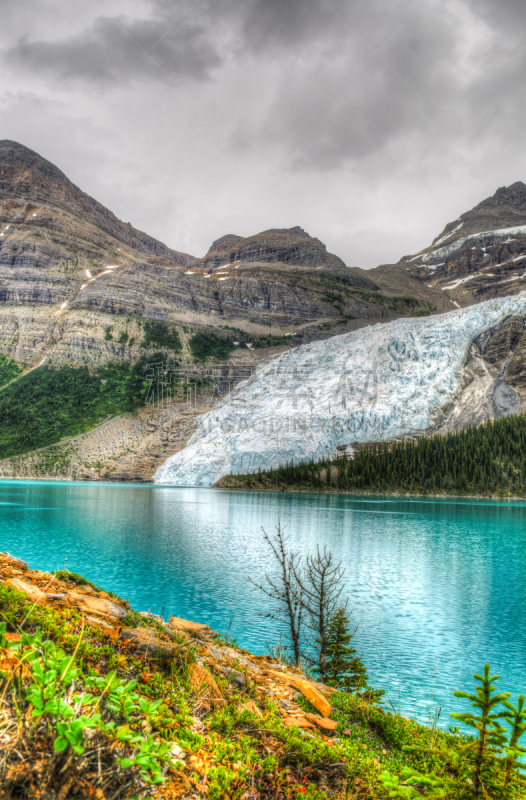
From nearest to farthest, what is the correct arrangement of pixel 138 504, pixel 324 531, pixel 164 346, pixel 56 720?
pixel 56 720 → pixel 324 531 → pixel 138 504 → pixel 164 346

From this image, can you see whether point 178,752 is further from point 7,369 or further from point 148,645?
point 7,369

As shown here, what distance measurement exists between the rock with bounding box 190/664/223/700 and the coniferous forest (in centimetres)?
8525

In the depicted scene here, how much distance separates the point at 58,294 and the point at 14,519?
433ft

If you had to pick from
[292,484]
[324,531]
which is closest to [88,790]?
[324,531]

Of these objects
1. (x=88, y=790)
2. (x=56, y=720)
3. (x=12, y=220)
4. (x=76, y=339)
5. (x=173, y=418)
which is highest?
(x=12, y=220)

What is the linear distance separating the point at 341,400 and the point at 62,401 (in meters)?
76.0

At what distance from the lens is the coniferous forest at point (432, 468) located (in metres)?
83.8

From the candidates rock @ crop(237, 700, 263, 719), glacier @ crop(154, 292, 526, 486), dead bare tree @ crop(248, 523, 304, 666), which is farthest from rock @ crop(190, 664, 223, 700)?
glacier @ crop(154, 292, 526, 486)

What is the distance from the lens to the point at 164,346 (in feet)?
487

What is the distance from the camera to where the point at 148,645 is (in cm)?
555

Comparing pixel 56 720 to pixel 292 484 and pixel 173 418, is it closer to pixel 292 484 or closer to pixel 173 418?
pixel 292 484

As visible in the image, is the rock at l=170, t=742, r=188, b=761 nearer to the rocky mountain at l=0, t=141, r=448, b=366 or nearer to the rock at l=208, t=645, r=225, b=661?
the rock at l=208, t=645, r=225, b=661

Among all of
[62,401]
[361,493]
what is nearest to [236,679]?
[361,493]

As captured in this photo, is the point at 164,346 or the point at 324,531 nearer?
the point at 324,531
